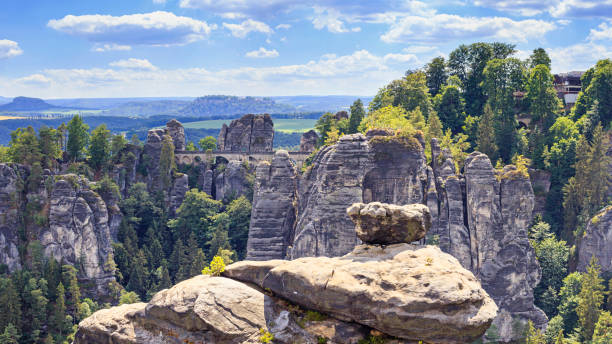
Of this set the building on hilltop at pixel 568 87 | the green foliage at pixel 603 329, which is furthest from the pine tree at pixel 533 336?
the building on hilltop at pixel 568 87

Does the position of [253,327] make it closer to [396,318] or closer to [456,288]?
[396,318]

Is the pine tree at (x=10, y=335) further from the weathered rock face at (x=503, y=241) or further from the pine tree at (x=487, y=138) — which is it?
the pine tree at (x=487, y=138)

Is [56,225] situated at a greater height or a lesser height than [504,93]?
lesser

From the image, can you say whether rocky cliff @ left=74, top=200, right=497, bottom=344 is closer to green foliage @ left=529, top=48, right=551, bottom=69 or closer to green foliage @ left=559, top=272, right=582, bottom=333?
green foliage @ left=559, top=272, right=582, bottom=333

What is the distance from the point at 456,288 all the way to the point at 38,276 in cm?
6618

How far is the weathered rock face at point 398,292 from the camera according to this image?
1035 inches

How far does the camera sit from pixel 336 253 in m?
56.7

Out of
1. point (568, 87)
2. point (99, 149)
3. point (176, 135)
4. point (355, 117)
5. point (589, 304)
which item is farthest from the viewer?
point (176, 135)

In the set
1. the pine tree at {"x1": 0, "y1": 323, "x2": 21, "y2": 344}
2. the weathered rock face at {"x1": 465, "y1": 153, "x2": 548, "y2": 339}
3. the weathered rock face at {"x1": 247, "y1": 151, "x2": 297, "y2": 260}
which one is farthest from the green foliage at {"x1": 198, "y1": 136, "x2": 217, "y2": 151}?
the weathered rock face at {"x1": 465, "y1": 153, "x2": 548, "y2": 339}

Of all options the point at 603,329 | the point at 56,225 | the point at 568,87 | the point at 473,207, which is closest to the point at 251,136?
the point at 56,225

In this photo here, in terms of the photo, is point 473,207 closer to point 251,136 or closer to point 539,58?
point 539,58

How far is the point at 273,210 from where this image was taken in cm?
6950

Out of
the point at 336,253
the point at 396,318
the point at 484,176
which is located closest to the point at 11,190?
the point at 336,253

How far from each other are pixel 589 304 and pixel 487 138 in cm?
2915
